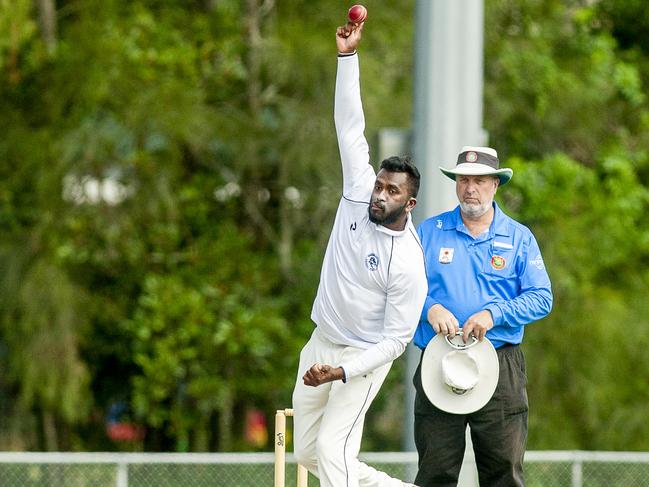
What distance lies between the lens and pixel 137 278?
13.9 meters

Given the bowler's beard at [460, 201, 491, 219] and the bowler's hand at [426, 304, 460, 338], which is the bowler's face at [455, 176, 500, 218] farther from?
the bowler's hand at [426, 304, 460, 338]

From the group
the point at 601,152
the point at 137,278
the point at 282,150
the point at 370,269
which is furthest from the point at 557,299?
the point at 370,269

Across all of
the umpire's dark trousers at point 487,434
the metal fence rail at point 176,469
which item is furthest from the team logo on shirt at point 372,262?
the metal fence rail at point 176,469

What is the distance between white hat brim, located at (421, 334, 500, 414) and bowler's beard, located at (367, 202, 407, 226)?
569 millimetres

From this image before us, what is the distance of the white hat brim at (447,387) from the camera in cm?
596

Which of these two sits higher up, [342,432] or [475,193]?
[475,193]

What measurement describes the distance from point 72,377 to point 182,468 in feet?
12.0

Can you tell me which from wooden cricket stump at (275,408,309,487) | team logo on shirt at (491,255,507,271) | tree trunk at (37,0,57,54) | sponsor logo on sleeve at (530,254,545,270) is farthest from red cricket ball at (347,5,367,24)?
tree trunk at (37,0,57,54)

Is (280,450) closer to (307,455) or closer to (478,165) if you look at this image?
(307,455)

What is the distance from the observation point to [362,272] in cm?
586

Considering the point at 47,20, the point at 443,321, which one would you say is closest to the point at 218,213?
the point at 47,20

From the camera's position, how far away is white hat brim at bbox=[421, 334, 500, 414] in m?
5.96

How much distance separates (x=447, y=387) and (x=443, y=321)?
0.29 meters

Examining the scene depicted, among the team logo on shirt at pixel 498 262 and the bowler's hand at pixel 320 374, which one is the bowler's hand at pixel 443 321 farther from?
the bowler's hand at pixel 320 374
